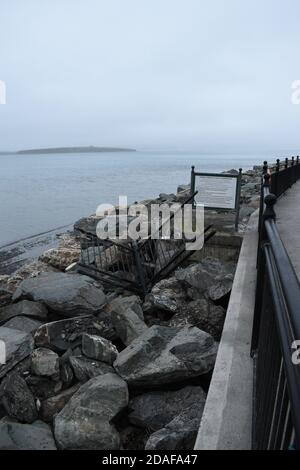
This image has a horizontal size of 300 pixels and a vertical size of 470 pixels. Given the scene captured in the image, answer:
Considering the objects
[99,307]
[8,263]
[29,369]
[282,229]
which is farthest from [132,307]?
[8,263]

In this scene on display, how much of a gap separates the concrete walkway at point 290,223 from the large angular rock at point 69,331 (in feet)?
9.07

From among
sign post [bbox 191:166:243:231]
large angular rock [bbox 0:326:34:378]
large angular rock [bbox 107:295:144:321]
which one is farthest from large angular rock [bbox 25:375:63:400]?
sign post [bbox 191:166:243:231]

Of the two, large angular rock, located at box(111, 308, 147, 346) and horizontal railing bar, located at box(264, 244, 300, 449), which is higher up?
horizontal railing bar, located at box(264, 244, 300, 449)

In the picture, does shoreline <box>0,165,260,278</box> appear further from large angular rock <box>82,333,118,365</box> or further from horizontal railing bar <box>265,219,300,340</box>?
horizontal railing bar <box>265,219,300,340</box>

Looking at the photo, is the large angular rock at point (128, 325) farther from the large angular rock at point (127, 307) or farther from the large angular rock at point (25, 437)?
the large angular rock at point (25, 437)

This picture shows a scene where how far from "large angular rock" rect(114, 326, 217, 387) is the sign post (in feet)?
13.4

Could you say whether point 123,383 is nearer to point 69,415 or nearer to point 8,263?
point 69,415

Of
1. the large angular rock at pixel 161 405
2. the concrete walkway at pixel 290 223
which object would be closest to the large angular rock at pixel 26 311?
the large angular rock at pixel 161 405

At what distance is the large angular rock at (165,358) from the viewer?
421 cm

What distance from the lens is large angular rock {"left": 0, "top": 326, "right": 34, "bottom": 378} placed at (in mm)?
4969

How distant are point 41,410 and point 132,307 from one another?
2.07 meters

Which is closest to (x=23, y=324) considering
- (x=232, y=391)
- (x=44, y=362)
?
(x=44, y=362)

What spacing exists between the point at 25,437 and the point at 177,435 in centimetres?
145

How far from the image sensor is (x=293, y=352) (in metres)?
1.53
